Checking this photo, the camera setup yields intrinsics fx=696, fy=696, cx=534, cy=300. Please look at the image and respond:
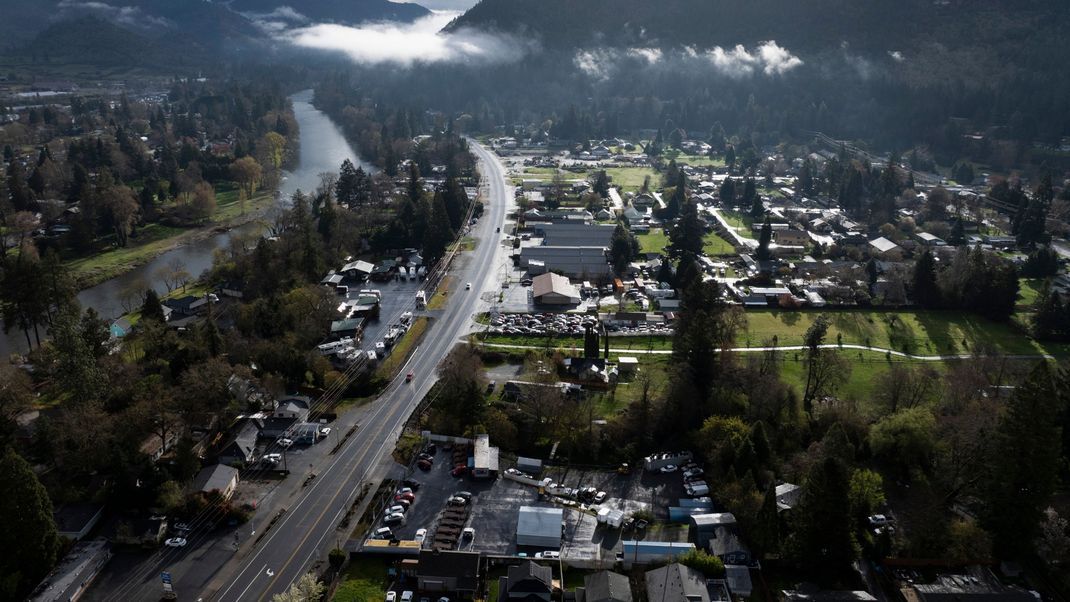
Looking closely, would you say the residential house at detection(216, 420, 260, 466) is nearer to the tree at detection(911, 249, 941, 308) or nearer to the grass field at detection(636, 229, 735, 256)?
the grass field at detection(636, 229, 735, 256)

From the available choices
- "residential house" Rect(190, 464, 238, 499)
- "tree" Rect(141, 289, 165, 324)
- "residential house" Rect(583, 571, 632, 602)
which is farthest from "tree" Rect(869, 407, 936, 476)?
"tree" Rect(141, 289, 165, 324)

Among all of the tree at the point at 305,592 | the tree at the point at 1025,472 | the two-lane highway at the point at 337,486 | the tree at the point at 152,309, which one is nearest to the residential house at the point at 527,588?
the tree at the point at 305,592

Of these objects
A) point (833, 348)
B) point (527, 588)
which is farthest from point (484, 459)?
point (833, 348)

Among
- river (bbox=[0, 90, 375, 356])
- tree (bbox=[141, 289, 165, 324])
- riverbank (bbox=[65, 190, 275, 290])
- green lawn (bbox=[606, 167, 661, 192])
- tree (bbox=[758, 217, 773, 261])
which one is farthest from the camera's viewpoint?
green lawn (bbox=[606, 167, 661, 192])

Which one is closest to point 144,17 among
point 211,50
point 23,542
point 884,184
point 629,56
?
point 211,50

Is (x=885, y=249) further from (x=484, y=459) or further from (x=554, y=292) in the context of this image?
(x=484, y=459)

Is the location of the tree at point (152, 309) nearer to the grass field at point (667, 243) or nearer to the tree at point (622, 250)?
the tree at point (622, 250)
